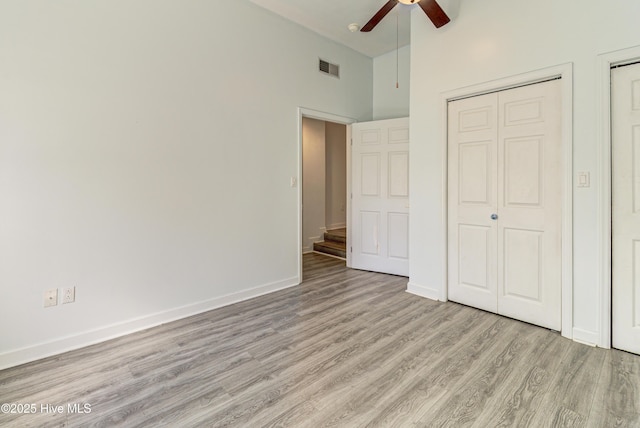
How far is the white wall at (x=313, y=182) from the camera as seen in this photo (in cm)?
571

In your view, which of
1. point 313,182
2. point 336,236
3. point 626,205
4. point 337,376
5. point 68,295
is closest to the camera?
point 337,376

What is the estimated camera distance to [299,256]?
3.85 metres

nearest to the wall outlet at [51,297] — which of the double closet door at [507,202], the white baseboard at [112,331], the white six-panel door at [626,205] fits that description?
the white baseboard at [112,331]

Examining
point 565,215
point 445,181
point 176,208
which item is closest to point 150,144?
point 176,208

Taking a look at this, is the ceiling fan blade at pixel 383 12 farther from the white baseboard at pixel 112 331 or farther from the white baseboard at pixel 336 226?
the white baseboard at pixel 336 226

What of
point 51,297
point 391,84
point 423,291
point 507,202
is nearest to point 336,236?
point 423,291

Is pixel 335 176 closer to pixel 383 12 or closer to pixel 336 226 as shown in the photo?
pixel 336 226

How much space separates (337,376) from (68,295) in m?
2.09

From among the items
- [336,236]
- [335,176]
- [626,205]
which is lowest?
[336,236]

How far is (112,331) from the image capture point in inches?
98.0

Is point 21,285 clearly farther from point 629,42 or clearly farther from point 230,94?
point 629,42

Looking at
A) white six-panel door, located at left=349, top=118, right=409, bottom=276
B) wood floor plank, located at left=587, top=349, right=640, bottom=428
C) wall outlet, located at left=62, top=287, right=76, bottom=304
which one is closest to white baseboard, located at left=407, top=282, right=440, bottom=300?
white six-panel door, located at left=349, top=118, right=409, bottom=276

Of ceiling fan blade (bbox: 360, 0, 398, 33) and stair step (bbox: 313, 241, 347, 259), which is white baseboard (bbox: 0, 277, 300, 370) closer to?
stair step (bbox: 313, 241, 347, 259)

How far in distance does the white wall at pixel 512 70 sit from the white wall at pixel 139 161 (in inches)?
57.5
